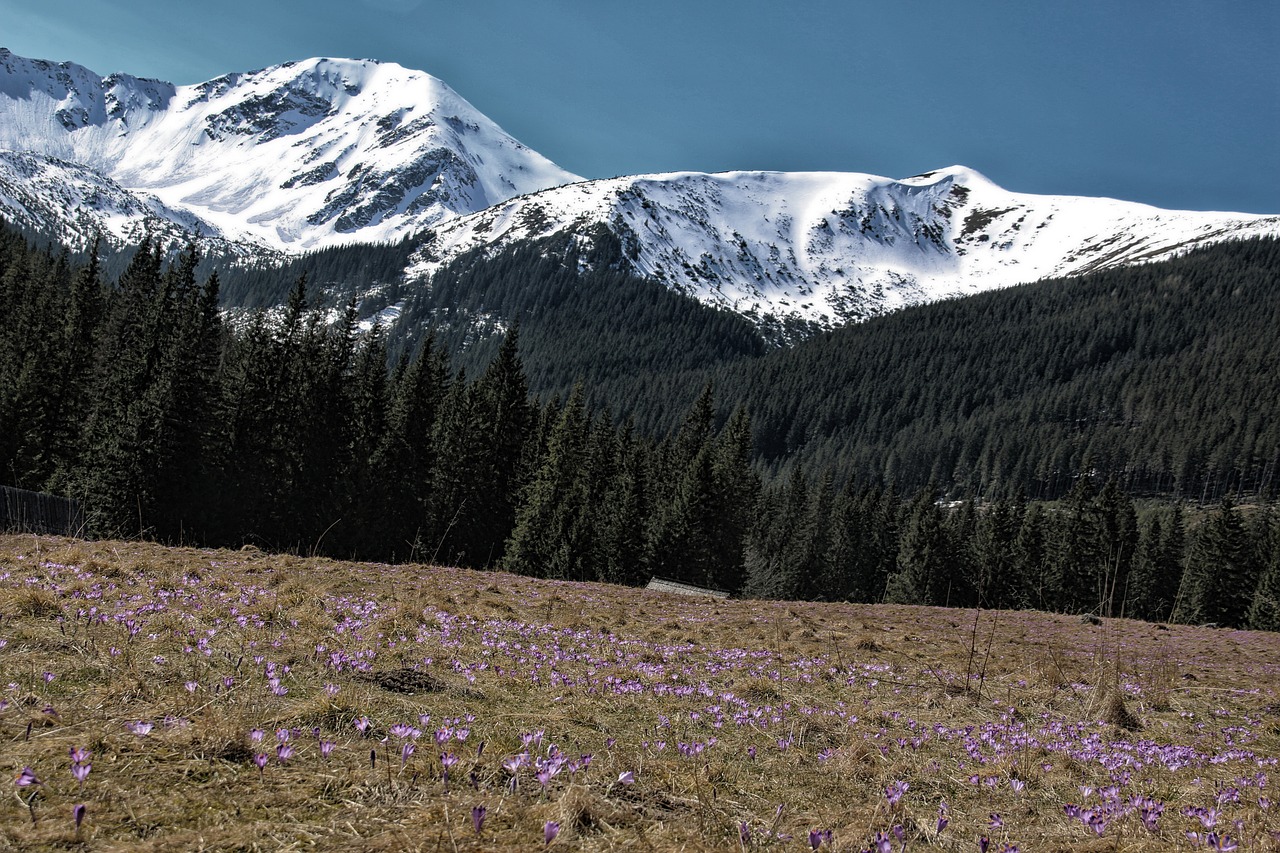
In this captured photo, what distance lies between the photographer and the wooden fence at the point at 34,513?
1750 cm

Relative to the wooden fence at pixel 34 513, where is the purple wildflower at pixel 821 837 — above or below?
above

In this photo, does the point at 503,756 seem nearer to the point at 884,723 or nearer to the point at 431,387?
the point at 884,723

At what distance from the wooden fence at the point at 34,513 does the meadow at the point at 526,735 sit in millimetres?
A: 8056

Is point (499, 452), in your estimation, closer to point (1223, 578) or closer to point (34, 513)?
point (34, 513)

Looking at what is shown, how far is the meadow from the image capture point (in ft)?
9.74

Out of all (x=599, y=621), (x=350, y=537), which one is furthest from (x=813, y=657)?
(x=350, y=537)

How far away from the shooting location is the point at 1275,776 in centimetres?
623

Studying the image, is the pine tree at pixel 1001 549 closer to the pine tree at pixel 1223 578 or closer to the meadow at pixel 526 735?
the pine tree at pixel 1223 578

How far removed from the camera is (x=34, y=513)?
778 inches

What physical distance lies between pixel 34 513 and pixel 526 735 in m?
22.6

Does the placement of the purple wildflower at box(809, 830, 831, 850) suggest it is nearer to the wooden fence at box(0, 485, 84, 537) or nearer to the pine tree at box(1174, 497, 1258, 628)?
the wooden fence at box(0, 485, 84, 537)

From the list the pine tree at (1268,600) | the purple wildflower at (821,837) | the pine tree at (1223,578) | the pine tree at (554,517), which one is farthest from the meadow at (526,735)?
the pine tree at (1223,578)

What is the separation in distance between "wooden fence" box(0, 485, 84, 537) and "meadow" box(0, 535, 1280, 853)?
317 inches

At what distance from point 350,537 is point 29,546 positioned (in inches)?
1321
